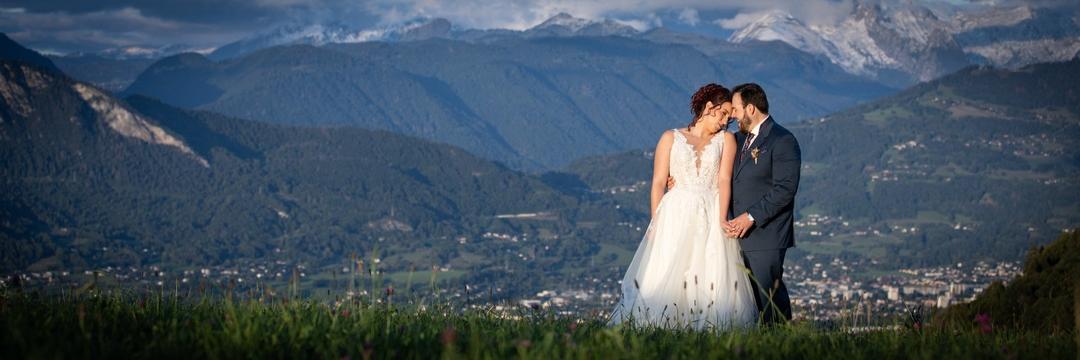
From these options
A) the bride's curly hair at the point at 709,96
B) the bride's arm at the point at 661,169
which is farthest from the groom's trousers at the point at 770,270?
the bride's curly hair at the point at 709,96

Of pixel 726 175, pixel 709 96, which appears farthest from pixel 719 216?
pixel 709 96

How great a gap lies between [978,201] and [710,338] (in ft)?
633

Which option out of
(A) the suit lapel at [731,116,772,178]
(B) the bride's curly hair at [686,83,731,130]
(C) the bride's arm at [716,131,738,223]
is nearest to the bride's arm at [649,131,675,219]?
(B) the bride's curly hair at [686,83,731,130]

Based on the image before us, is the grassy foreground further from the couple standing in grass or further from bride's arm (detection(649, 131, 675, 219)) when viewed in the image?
bride's arm (detection(649, 131, 675, 219))

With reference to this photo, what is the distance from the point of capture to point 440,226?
184125 mm

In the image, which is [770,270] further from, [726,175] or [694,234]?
[726,175]

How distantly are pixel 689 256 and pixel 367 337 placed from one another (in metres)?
4.45

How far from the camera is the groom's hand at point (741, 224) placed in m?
9.41

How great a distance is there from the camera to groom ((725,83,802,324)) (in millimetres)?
9375

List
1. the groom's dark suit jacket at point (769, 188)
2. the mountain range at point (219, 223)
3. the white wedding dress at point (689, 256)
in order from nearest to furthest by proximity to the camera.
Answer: the groom's dark suit jacket at point (769, 188)
the white wedding dress at point (689, 256)
the mountain range at point (219, 223)

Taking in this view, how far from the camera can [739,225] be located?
9445 millimetres

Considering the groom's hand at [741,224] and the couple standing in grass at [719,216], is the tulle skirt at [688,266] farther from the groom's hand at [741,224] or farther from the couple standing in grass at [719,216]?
the groom's hand at [741,224]

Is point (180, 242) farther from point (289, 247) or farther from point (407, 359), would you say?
point (407, 359)

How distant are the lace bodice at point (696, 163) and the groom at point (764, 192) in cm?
23
